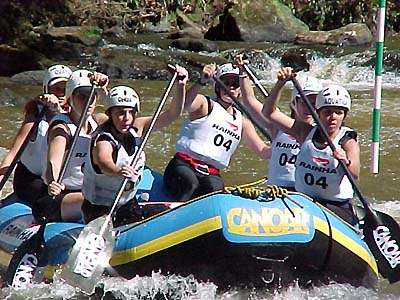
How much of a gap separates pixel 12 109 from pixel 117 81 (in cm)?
270

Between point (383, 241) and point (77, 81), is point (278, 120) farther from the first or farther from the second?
point (77, 81)

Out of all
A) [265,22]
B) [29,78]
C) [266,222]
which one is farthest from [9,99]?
[266,222]

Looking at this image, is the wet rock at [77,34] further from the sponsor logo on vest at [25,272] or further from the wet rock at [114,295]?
the wet rock at [114,295]

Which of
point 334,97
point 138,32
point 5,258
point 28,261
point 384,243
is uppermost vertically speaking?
point 334,97

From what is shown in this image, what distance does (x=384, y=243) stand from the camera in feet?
19.0

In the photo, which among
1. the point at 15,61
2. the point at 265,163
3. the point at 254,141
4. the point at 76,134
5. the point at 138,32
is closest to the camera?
the point at 76,134

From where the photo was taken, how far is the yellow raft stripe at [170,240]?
5.21m

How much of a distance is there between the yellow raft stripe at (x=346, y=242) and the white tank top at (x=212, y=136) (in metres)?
1.34

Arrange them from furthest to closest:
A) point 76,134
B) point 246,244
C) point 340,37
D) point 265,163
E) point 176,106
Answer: point 340,37 → point 265,163 → point 176,106 → point 76,134 → point 246,244

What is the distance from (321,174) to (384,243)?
1.86 feet

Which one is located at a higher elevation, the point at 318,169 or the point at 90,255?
the point at 318,169

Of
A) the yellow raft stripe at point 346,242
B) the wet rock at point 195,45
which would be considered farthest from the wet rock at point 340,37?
the yellow raft stripe at point 346,242

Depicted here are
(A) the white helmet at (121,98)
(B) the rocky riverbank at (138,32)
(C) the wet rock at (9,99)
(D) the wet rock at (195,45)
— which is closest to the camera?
(A) the white helmet at (121,98)

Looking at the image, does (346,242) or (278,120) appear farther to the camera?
(278,120)
